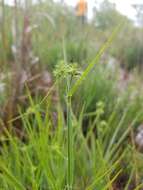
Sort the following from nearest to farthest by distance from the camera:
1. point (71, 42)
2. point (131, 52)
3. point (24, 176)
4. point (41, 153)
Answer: point (41, 153) < point (24, 176) < point (71, 42) < point (131, 52)

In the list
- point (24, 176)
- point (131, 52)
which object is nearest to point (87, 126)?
point (24, 176)

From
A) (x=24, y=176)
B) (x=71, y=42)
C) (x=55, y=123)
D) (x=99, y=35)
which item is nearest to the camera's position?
Result: (x=24, y=176)

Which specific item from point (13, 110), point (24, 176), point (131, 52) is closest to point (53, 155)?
point (24, 176)

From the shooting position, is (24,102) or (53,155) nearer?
(53,155)

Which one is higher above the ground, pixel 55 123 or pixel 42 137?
pixel 42 137

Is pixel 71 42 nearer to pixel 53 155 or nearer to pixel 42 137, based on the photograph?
pixel 53 155

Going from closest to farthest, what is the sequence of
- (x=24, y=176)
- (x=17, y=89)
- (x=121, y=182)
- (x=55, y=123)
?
(x=24, y=176), (x=121, y=182), (x=55, y=123), (x=17, y=89)

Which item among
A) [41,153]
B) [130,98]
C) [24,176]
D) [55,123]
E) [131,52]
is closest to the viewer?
[41,153]

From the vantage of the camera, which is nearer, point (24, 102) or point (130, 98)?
point (24, 102)

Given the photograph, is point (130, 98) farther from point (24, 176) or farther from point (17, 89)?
point (24, 176)
